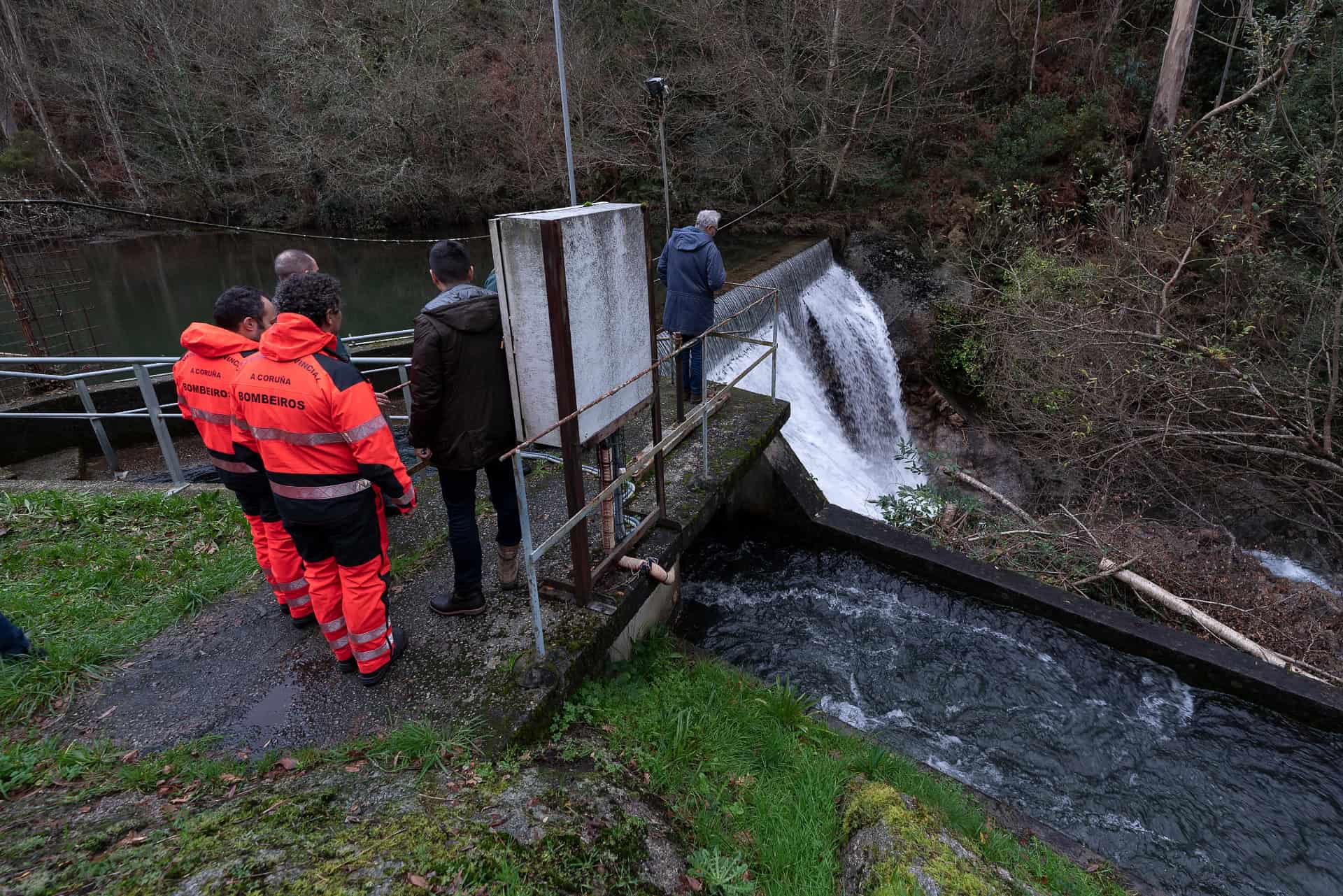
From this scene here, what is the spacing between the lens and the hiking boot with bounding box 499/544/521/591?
153 inches

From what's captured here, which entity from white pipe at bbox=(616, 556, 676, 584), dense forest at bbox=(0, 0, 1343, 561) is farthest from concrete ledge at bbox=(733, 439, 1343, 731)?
dense forest at bbox=(0, 0, 1343, 561)

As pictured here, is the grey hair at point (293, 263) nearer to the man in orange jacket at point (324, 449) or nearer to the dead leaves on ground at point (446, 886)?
the man in orange jacket at point (324, 449)

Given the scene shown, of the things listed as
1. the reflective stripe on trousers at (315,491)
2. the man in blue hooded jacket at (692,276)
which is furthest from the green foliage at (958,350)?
the reflective stripe on trousers at (315,491)

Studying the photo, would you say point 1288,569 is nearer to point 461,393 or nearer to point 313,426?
point 461,393

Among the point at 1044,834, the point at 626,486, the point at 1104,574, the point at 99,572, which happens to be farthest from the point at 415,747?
the point at 1104,574

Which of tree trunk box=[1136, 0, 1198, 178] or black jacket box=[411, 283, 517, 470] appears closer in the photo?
black jacket box=[411, 283, 517, 470]

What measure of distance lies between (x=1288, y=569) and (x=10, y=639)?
38.7ft

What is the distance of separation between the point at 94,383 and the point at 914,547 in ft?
34.4

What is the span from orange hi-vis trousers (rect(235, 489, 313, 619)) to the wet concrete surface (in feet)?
0.59

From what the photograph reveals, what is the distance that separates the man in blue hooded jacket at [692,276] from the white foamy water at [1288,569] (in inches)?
281

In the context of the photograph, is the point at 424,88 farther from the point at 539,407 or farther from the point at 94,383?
the point at 539,407

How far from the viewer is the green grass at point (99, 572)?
3479 mm

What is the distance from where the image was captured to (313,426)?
2.85m

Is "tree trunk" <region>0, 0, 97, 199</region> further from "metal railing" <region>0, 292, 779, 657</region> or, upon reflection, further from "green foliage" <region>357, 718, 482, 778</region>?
"green foliage" <region>357, 718, 482, 778</region>
